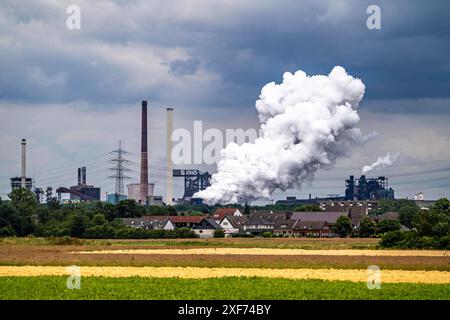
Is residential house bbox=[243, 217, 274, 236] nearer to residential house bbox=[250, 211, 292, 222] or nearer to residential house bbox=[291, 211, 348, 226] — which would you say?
residential house bbox=[250, 211, 292, 222]

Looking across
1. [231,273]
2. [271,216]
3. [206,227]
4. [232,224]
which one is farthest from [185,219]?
[231,273]

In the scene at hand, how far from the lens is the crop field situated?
4128 centimetres

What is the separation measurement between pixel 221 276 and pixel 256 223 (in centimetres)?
13448

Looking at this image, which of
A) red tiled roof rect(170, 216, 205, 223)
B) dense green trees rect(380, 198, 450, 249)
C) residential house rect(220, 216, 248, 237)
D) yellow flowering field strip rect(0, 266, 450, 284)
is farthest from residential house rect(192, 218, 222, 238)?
yellow flowering field strip rect(0, 266, 450, 284)

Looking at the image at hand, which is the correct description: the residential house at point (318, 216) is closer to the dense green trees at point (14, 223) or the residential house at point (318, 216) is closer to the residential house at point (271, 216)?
the residential house at point (271, 216)

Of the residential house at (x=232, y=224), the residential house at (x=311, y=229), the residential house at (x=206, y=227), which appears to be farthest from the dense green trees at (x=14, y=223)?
the residential house at (x=311, y=229)

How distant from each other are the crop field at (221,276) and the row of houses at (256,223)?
84855 mm

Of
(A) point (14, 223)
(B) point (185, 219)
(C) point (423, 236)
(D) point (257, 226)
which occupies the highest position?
(B) point (185, 219)

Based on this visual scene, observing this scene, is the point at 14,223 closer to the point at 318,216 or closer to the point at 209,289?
the point at 318,216

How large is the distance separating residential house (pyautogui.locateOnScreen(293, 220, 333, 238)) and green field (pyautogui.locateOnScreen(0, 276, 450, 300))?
116 metres

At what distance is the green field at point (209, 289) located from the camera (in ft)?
132

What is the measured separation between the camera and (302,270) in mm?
57000

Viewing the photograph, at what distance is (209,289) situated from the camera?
43250 mm
